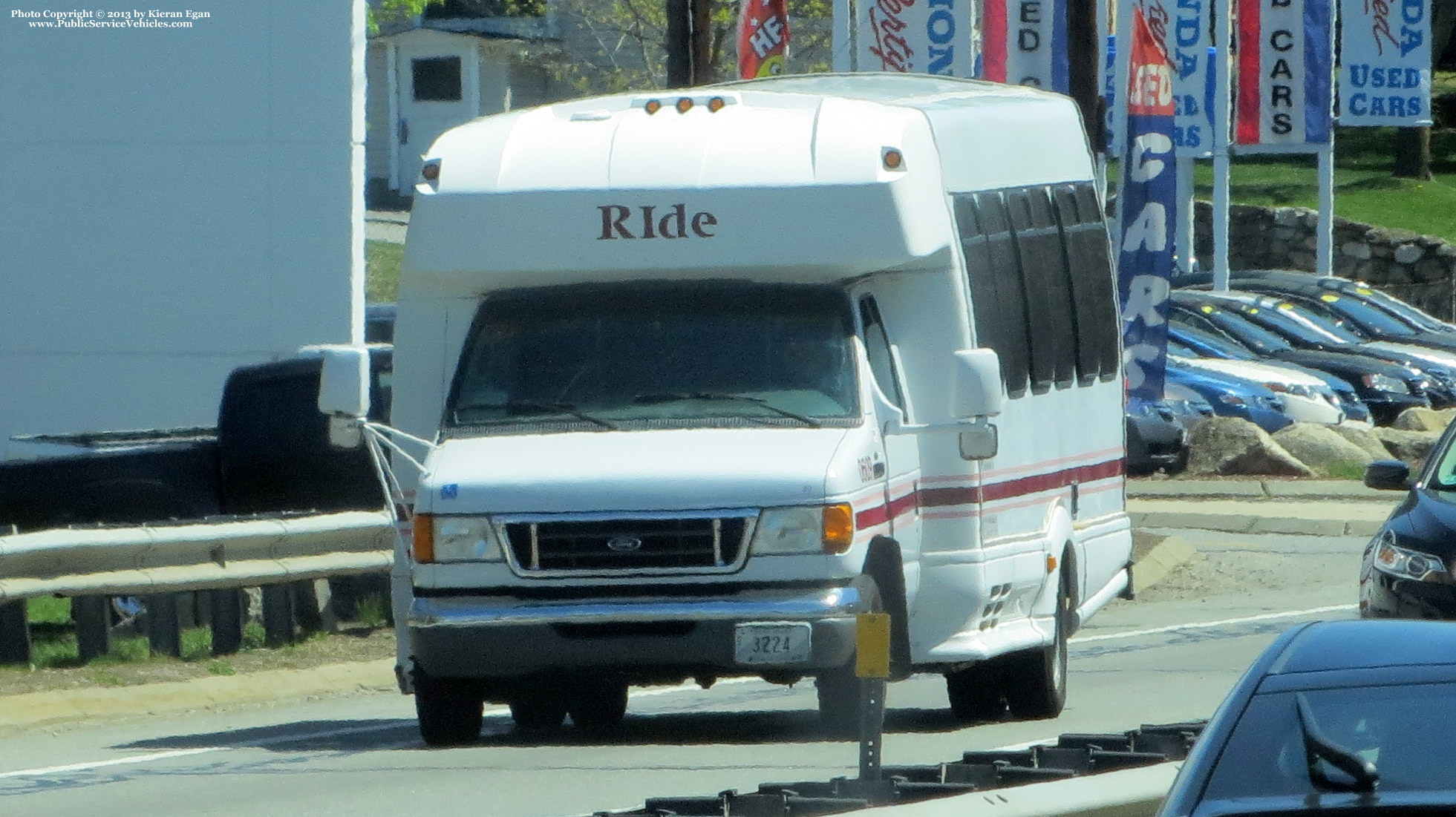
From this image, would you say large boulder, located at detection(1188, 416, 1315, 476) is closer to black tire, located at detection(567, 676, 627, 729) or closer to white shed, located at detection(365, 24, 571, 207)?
black tire, located at detection(567, 676, 627, 729)

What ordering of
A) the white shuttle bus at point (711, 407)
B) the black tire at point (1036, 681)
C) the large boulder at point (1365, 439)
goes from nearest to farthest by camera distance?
the white shuttle bus at point (711, 407) → the black tire at point (1036, 681) → the large boulder at point (1365, 439)

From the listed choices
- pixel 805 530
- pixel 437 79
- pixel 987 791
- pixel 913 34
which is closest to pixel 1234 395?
pixel 913 34

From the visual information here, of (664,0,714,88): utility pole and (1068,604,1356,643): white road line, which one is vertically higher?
(664,0,714,88): utility pole

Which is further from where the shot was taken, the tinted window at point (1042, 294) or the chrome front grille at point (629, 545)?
the tinted window at point (1042, 294)

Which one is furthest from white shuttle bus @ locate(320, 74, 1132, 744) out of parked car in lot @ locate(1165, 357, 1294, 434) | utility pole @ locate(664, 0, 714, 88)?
parked car in lot @ locate(1165, 357, 1294, 434)

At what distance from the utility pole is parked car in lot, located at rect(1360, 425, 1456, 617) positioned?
48.9 feet

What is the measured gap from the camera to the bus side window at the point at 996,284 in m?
12.3

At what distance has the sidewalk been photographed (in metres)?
24.2

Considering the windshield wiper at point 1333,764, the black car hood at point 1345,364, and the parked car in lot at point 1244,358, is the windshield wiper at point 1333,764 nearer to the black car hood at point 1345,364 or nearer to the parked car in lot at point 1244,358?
the parked car in lot at point 1244,358

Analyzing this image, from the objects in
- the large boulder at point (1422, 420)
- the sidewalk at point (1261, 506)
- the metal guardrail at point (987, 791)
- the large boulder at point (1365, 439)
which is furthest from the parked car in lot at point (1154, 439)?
the metal guardrail at point (987, 791)

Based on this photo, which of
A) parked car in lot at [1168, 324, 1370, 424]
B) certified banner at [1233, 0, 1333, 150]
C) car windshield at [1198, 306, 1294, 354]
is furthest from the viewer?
certified banner at [1233, 0, 1333, 150]

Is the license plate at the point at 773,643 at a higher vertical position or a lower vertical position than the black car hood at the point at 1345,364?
higher

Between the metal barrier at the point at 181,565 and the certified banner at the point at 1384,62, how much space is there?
25.9 metres

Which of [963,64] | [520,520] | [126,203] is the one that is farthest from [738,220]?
[963,64]
